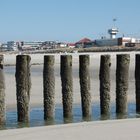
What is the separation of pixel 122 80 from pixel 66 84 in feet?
4.36

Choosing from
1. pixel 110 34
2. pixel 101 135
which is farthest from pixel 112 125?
pixel 110 34

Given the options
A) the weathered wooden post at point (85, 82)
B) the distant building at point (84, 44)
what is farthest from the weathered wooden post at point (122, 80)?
the distant building at point (84, 44)

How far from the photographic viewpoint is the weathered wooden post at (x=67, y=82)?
32.2 feet

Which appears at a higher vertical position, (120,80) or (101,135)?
(120,80)

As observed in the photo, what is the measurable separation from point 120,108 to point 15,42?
539 feet

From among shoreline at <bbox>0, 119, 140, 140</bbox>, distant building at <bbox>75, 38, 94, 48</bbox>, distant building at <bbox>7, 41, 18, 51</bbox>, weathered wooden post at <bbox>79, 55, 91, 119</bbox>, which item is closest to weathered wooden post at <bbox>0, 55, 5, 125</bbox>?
weathered wooden post at <bbox>79, 55, 91, 119</bbox>

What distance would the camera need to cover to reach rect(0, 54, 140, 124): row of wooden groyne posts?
30.6 feet

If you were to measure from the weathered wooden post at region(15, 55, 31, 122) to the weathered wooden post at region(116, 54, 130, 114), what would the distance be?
2.12 meters

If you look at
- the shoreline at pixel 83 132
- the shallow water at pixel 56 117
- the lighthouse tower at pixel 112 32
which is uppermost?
the lighthouse tower at pixel 112 32

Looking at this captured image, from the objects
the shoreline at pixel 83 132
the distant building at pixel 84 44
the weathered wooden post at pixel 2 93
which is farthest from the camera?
the distant building at pixel 84 44

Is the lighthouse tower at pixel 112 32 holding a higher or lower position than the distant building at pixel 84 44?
higher

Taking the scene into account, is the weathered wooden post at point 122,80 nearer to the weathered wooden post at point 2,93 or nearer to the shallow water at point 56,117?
the shallow water at point 56,117

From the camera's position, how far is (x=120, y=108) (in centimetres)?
1059

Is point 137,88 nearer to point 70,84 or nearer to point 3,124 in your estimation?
point 70,84
